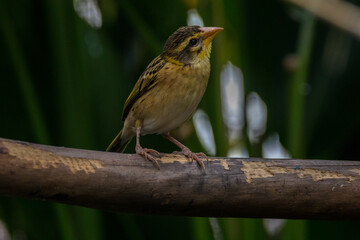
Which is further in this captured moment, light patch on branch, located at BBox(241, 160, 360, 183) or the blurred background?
the blurred background

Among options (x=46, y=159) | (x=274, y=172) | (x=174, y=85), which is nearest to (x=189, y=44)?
(x=174, y=85)

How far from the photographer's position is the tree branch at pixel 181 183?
1.74 metres

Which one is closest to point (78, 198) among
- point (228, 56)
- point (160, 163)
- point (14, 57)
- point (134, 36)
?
point (160, 163)

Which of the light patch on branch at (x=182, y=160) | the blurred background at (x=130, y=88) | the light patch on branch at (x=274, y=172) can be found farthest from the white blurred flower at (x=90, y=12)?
the light patch on branch at (x=274, y=172)

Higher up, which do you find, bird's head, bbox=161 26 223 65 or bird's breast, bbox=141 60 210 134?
bird's head, bbox=161 26 223 65

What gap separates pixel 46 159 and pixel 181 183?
47cm

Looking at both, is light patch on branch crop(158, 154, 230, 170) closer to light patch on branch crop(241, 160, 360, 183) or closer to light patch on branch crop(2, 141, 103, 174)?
light patch on branch crop(241, 160, 360, 183)

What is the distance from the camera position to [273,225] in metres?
3.86

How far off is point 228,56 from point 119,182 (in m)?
1.63

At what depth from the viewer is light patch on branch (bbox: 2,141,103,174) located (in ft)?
5.65

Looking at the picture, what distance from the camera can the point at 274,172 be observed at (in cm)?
211

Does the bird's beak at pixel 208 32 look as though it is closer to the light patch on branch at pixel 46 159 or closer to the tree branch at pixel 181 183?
the tree branch at pixel 181 183

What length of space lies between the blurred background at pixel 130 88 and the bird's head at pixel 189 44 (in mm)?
288

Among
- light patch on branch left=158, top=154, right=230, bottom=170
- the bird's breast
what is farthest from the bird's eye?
light patch on branch left=158, top=154, right=230, bottom=170
